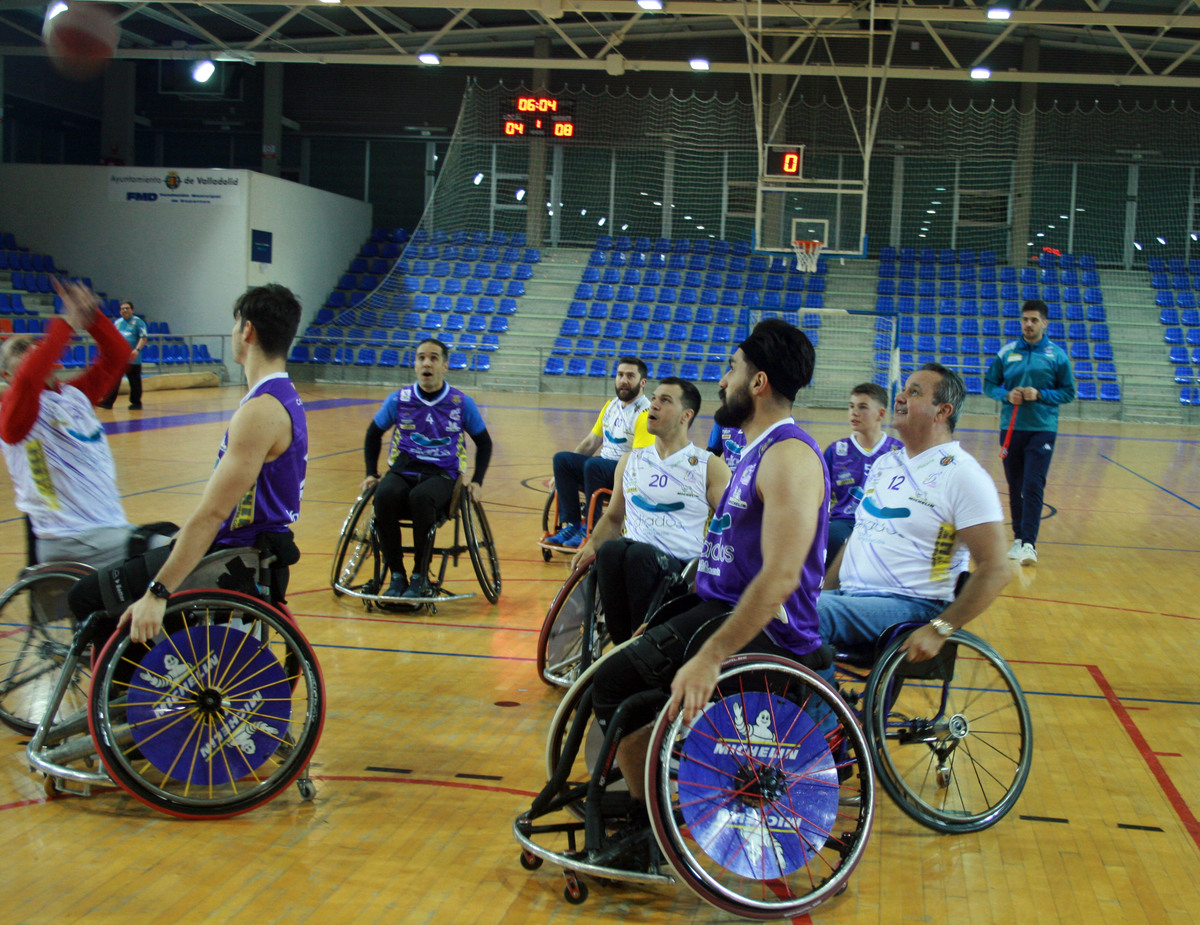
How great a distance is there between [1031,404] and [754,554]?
439 cm

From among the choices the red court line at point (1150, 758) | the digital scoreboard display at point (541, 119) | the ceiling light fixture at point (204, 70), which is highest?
the ceiling light fixture at point (204, 70)

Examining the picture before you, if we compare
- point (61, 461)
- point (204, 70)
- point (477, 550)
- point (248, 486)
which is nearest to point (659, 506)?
point (477, 550)

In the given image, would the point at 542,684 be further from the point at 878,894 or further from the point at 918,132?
the point at 918,132

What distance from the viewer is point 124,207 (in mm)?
18953

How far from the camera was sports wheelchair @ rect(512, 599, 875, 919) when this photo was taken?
7.04 ft

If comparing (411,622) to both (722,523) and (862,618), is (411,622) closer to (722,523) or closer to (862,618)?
(862,618)

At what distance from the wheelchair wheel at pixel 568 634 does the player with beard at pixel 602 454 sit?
68.3 inches

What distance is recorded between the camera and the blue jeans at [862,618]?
283 centimetres

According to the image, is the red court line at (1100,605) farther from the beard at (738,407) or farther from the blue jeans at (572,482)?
the beard at (738,407)

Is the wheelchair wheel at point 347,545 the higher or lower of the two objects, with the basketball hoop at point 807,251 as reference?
lower

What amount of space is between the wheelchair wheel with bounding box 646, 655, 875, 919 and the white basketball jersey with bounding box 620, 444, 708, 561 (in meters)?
1.39

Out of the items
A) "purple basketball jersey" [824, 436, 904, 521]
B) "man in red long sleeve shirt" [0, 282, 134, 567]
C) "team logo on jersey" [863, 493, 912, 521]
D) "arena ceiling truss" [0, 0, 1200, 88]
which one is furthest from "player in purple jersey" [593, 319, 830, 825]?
"arena ceiling truss" [0, 0, 1200, 88]

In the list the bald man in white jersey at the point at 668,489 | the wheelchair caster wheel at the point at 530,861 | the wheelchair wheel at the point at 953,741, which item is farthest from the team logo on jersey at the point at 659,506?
the wheelchair caster wheel at the point at 530,861

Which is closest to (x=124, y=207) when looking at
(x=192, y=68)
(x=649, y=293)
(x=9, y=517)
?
(x=192, y=68)
